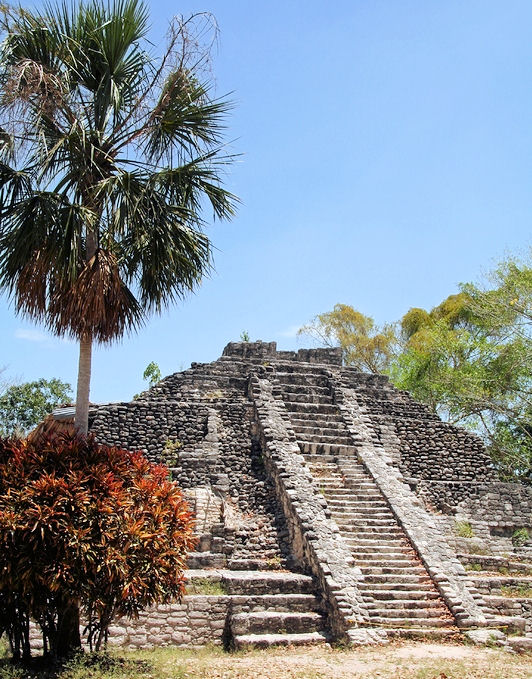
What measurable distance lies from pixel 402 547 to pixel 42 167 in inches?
318

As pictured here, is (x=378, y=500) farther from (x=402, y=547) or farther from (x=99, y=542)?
(x=99, y=542)

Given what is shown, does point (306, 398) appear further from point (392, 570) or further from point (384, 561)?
point (392, 570)

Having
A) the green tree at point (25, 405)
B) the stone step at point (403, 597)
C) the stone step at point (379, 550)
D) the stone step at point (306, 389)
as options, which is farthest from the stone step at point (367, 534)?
the green tree at point (25, 405)

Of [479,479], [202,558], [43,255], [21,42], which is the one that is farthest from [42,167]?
[479,479]

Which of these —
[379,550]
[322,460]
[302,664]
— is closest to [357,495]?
[322,460]

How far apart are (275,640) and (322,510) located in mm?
3010

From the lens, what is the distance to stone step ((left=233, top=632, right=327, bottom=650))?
8.74 meters

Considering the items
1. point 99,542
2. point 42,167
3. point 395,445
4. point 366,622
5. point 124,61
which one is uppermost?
point 124,61

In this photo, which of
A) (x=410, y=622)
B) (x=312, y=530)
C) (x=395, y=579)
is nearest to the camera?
(x=410, y=622)

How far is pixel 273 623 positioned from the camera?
9219 mm

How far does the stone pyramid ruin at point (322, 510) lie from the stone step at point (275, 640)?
0.10ft

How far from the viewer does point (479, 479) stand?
15000mm

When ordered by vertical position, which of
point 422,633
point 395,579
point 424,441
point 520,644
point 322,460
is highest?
point 424,441

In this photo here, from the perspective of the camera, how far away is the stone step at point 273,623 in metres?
9.15
